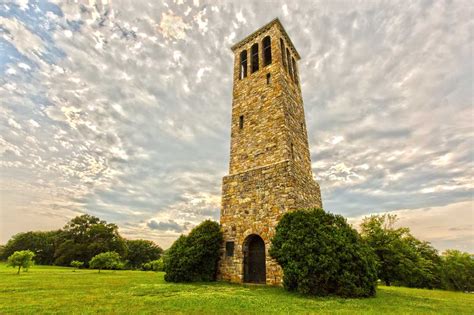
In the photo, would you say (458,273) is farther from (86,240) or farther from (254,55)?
(86,240)

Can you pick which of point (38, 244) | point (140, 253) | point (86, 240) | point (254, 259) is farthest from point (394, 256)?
point (38, 244)

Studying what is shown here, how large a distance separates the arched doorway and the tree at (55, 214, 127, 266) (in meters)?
35.5

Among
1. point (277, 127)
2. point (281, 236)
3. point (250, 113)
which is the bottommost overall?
point (281, 236)

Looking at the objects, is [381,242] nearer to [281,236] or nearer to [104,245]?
[281,236]

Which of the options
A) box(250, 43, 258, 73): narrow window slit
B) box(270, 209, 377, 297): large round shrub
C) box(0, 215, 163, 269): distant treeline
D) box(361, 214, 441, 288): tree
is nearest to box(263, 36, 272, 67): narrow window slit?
box(250, 43, 258, 73): narrow window slit

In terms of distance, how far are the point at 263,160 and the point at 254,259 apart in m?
5.27

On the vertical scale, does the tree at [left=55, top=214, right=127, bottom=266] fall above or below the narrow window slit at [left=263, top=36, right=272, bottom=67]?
below

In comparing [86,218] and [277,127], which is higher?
[277,127]

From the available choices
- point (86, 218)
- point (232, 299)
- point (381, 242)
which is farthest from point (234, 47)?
point (86, 218)

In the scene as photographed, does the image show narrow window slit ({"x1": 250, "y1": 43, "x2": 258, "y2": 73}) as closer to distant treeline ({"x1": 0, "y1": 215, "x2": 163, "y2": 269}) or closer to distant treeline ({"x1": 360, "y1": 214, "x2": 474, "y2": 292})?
distant treeline ({"x1": 360, "y1": 214, "x2": 474, "y2": 292})

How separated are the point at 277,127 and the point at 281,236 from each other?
6.30 metres

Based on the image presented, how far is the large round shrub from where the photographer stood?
8.09 meters

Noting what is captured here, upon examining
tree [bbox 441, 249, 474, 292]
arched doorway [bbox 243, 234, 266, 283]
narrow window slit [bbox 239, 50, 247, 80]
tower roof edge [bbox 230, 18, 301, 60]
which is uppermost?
tower roof edge [bbox 230, 18, 301, 60]

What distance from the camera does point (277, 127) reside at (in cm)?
1319
